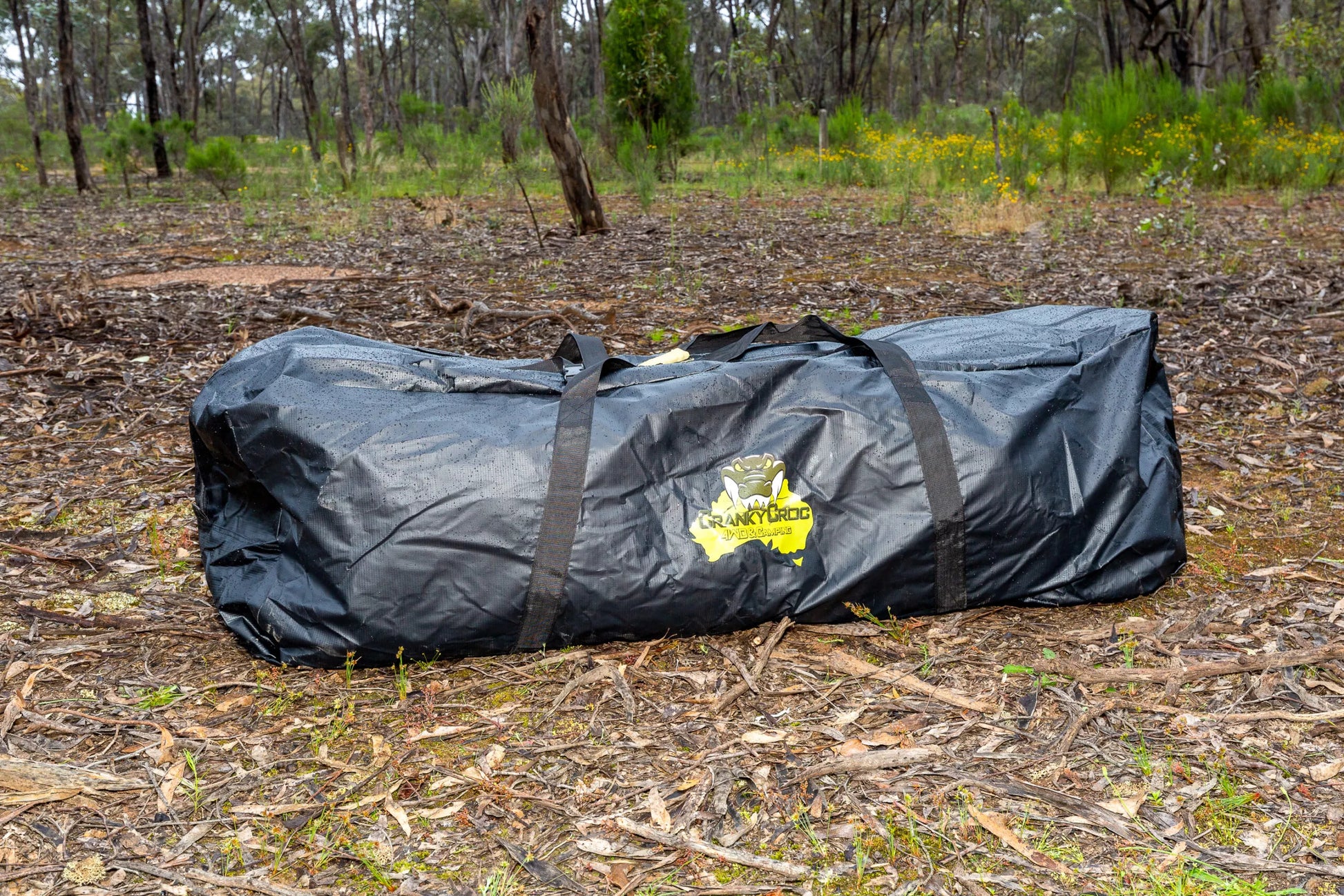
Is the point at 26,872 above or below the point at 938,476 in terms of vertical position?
below

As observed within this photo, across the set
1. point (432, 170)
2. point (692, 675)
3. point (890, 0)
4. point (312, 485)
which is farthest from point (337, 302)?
point (890, 0)

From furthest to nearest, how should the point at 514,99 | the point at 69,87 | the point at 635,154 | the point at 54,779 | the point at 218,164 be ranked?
the point at 69,87 → the point at 218,164 → the point at 635,154 → the point at 514,99 → the point at 54,779

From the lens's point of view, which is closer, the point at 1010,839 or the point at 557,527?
the point at 1010,839

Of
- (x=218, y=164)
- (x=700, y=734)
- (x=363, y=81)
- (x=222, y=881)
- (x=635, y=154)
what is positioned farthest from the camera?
(x=363, y=81)

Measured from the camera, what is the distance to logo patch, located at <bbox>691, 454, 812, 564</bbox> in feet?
7.30

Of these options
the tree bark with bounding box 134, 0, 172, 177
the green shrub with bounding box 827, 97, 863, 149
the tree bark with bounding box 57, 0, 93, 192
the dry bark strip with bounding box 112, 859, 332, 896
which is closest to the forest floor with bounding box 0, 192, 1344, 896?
the dry bark strip with bounding box 112, 859, 332, 896

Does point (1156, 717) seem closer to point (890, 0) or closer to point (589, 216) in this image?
point (589, 216)

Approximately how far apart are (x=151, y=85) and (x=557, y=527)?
641 inches

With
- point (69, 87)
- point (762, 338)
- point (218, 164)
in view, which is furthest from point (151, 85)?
point (762, 338)

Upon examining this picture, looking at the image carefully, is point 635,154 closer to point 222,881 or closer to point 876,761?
point 876,761

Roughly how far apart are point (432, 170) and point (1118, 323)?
41.1ft

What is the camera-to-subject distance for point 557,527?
215 centimetres

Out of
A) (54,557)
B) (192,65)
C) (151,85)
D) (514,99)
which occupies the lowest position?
(54,557)

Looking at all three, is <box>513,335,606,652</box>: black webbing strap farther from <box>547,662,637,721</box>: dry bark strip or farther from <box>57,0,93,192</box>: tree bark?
<box>57,0,93,192</box>: tree bark
